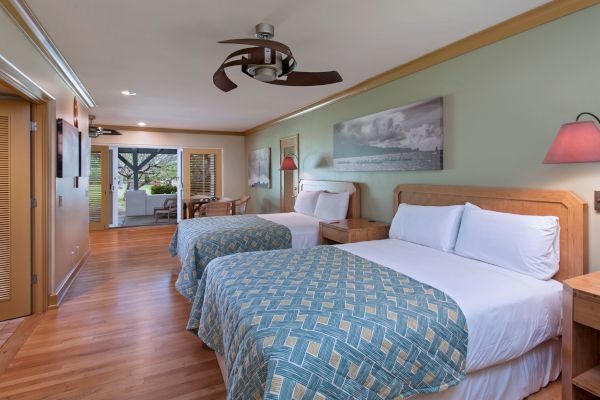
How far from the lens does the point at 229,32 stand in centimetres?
258

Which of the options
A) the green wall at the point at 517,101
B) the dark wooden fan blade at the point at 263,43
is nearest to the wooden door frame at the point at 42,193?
Answer: the dark wooden fan blade at the point at 263,43

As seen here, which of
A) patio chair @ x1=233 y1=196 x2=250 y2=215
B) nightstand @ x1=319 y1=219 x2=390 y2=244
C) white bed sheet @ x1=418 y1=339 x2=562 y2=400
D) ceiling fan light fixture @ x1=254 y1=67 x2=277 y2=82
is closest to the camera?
white bed sheet @ x1=418 y1=339 x2=562 y2=400

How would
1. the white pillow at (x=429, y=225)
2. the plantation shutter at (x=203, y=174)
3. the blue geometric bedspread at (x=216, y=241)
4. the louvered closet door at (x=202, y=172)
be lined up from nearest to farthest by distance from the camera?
1. the white pillow at (x=429, y=225)
2. the blue geometric bedspread at (x=216, y=241)
3. the louvered closet door at (x=202, y=172)
4. the plantation shutter at (x=203, y=174)

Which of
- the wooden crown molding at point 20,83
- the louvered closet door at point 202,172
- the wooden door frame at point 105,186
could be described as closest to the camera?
the wooden crown molding at point 20,83

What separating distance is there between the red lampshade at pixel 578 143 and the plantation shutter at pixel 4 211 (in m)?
4.23

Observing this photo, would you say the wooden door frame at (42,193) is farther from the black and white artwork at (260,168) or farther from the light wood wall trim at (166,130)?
the light wood wall trim at (166,130)

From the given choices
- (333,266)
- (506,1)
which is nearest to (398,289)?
(333,266)

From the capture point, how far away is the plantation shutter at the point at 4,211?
2996mm

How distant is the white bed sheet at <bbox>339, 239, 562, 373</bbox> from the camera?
165cm

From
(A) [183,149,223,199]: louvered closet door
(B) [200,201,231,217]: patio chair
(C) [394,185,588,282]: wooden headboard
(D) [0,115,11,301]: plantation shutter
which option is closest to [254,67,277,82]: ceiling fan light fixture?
(C) [394,185,588,282]: wooden headboard

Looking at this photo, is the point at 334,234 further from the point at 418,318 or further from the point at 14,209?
the point at 14,209

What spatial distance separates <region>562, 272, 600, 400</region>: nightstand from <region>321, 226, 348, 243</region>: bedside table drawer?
6.35 ft

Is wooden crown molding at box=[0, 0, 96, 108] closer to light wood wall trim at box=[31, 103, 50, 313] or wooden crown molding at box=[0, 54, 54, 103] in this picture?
wooden crown molding at box=[0, 54, 54, 103]

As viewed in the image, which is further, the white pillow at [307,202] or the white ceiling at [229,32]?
the white pillow at [307,202]
